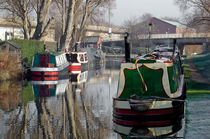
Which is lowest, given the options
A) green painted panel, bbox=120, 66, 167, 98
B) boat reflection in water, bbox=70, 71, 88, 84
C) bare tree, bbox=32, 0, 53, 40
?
boat reflection in water, bbox=70, 71, 88, 84

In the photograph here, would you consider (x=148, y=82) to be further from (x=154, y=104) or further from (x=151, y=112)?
(x=151, y=112)

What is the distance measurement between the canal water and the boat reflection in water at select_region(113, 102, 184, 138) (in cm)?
4

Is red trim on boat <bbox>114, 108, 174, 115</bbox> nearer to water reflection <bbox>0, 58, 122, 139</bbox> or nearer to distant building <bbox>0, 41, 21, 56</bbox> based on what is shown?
water reflection <bbox>0, 58, 122, 139</bbox>

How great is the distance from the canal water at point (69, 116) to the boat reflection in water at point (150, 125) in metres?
0.04

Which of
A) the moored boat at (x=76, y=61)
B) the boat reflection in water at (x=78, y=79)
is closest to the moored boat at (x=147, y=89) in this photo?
the boat reflection in water at (x=78, y=79)

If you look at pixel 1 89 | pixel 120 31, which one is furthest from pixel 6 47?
pixel 120 31

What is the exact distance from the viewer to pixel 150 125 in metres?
13.9

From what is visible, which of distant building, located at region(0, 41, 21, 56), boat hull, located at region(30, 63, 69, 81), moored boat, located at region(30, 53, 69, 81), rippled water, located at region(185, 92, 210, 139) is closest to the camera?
rippled water, located at region(185, 92, 210, 139)

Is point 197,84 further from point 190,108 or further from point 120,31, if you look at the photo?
point 120,31

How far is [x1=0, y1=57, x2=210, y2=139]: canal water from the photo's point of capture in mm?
12773

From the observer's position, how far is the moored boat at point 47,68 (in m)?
32.3

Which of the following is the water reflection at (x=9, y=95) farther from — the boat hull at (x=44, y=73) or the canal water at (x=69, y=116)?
the boat hull at (x=44, y=73)

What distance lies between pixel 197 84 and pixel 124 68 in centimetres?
1143

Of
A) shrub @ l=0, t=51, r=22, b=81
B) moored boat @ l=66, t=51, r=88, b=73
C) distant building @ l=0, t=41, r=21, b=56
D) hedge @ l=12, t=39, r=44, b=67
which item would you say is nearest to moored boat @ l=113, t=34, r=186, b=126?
shrub @ l=0, t=51, r=22, b=81
